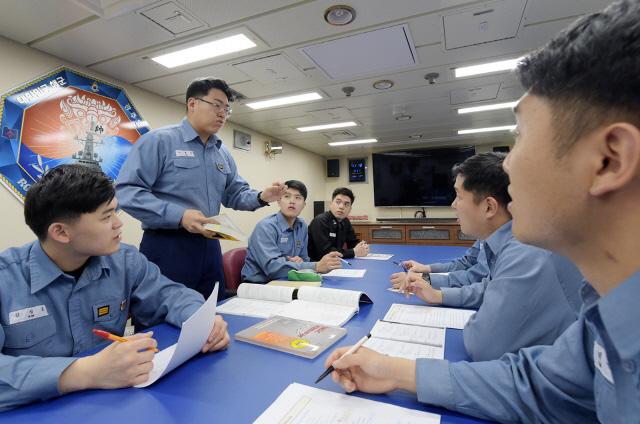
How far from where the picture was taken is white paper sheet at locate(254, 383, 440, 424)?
1.92ft

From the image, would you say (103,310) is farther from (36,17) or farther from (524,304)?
(36,17)

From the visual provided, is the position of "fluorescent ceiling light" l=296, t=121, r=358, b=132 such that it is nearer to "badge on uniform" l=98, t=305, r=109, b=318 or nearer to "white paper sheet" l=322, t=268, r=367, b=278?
"white paper sheet" l=322, t=268, r=367, b=278

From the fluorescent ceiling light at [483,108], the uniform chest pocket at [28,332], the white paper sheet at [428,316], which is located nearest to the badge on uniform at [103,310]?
the uniform chest pocket at [28,332]

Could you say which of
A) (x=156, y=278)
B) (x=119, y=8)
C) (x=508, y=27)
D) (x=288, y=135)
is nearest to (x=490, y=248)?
(x=156, y=278)

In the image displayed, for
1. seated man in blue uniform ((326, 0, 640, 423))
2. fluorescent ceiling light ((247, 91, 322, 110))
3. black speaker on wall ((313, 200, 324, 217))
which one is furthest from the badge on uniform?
black speaker on wall ((313, 200, 324, 217))

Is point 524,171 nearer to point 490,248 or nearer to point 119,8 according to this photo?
point 490,248

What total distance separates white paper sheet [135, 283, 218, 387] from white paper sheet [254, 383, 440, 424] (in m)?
0.27

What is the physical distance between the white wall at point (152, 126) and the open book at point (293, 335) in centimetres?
239

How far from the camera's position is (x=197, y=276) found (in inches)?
67.2

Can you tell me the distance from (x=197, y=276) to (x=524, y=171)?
64.1 inches

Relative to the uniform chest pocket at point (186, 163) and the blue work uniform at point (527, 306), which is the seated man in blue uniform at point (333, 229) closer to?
the uniform chest pocket at point (186, 163)

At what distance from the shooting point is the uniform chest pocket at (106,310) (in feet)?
3.34

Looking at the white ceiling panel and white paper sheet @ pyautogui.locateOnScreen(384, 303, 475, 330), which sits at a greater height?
the white ceiling panel

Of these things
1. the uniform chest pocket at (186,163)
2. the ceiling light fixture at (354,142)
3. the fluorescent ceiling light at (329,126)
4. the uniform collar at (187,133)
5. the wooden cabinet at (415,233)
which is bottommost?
the wooden cabinet at (415,233)
